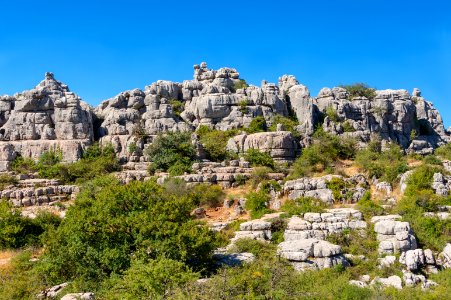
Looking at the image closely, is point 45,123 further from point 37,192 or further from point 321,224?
point 321,224

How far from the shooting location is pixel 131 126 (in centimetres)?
3856

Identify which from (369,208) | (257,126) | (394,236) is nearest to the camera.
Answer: (394,236)

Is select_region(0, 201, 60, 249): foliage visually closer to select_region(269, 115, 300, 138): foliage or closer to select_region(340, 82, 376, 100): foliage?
select_region(269, 115, 300, 138): foliage

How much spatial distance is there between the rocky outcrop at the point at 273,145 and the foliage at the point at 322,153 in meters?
0.98

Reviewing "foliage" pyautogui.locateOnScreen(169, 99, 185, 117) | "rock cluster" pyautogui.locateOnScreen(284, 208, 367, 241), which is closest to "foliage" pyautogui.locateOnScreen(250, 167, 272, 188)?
"rock cluster" pyautogui.locateOnScreen(284, 208, 367, 241)

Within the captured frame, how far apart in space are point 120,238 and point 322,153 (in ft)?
71.6

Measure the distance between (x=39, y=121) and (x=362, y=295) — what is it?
31435 mm

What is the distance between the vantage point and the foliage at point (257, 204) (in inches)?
985

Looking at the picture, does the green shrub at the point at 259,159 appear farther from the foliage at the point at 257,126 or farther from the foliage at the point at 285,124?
the foliage at the point at 285,124

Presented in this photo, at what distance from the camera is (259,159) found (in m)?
33.1

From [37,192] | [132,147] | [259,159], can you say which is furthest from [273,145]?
[37,192]

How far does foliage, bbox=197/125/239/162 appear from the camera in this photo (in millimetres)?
35562

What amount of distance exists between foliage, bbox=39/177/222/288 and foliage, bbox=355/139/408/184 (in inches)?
622

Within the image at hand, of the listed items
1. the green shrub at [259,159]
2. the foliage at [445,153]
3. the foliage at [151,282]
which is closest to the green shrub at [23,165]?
the green shrub at [259,159]
